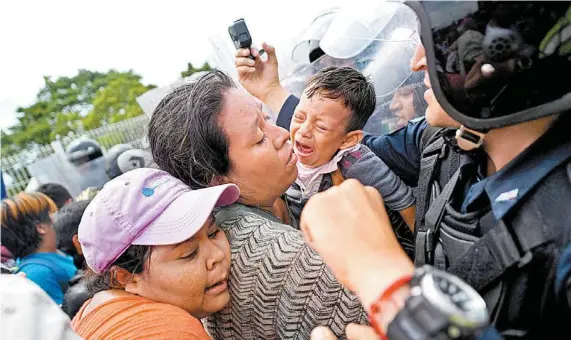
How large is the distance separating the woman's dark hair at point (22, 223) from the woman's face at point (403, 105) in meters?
3.11

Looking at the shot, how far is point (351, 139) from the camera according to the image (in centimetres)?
273

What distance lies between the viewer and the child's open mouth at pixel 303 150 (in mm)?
2670

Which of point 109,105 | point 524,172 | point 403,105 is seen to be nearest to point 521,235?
point 524,172

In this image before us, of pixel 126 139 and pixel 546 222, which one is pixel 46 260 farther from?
pixel 126 139

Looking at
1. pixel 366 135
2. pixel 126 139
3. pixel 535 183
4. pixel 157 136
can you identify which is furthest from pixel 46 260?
pixel 126 139

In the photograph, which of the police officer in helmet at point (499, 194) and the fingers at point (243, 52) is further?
the fingers at point (243, 52)

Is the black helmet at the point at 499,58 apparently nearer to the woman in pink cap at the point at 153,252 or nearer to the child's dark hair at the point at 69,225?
the woman in pink cap at the point at 153,252

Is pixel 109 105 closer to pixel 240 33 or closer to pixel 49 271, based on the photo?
pixel 49 271

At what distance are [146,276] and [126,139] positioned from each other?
15.2 m

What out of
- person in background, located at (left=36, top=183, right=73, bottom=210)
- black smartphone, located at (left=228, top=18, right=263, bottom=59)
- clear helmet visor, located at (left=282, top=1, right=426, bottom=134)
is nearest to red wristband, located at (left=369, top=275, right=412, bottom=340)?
black smartphone, located at (left=228, top=18, right=263, bottom=59)

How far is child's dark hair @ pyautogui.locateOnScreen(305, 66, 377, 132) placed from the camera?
269 centimetres

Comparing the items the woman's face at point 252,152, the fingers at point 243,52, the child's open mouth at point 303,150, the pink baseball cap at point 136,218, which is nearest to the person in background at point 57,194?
the fingers at point 243,52

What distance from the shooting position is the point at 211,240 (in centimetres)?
163

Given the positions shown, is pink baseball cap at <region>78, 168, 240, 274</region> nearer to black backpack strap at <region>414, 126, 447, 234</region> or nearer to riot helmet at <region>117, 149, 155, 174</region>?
black backpack strap at <region>414, 126, 447, 234</region>
